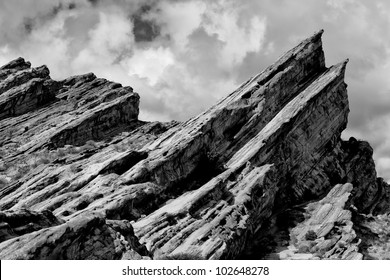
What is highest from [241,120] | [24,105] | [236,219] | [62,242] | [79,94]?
[79,94]

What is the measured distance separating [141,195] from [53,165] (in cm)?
1516

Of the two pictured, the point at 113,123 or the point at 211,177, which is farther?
the point at 113,123

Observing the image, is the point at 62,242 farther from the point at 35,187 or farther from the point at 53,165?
the point at 53,165

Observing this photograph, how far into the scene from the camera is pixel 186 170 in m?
60.9

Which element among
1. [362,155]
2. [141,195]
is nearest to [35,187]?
[141,195]

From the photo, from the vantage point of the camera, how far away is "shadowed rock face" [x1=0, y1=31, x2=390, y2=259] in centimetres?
4438

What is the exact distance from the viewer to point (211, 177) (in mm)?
61469

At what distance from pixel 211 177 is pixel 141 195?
1272 cm

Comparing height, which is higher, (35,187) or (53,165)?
(53,165)

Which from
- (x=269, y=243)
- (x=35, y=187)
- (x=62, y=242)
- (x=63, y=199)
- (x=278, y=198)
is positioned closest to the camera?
(x=62, y=242)

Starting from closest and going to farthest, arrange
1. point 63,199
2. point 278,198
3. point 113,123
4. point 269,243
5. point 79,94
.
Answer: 1. point 63,199
2. point 269,243
3. point 278,198
4. point 113,123
5. point 79,94

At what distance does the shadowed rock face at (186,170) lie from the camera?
4438cm

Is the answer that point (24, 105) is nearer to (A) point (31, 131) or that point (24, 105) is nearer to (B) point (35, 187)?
(A) point (31, 131)

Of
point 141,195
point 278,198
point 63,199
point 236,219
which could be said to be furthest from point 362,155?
point 63,199
